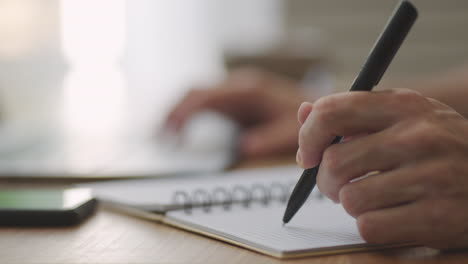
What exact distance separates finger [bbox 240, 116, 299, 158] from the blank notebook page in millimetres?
475

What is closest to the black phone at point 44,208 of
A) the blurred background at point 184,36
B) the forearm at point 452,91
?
the forearm at point 452,91

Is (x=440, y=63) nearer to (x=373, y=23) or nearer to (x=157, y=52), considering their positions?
(x=373, y=23)

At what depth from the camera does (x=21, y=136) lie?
1143 mm

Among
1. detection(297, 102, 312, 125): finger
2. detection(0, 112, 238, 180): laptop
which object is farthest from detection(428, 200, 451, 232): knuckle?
detection(0, 112, 238, 180): laptop

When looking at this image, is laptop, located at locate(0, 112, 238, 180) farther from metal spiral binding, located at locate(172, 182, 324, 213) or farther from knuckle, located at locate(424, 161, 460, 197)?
knuckle, located at locate(424, 161, 460, 197)

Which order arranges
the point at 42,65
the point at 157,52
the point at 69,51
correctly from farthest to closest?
the point at 157,52
the point at 69,51
the point at 42,65

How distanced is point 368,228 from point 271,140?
661 millimetres

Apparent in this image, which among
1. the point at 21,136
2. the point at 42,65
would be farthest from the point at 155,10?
the point at 21,136

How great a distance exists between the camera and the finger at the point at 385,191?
1.43ft

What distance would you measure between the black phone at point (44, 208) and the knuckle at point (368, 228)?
10.0 inches

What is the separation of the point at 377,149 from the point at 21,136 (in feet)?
2.82

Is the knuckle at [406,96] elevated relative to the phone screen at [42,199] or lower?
elevated

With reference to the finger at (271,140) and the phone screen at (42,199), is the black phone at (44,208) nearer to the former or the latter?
the phone screen at (42,199)

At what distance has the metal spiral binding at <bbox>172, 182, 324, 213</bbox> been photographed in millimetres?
576
